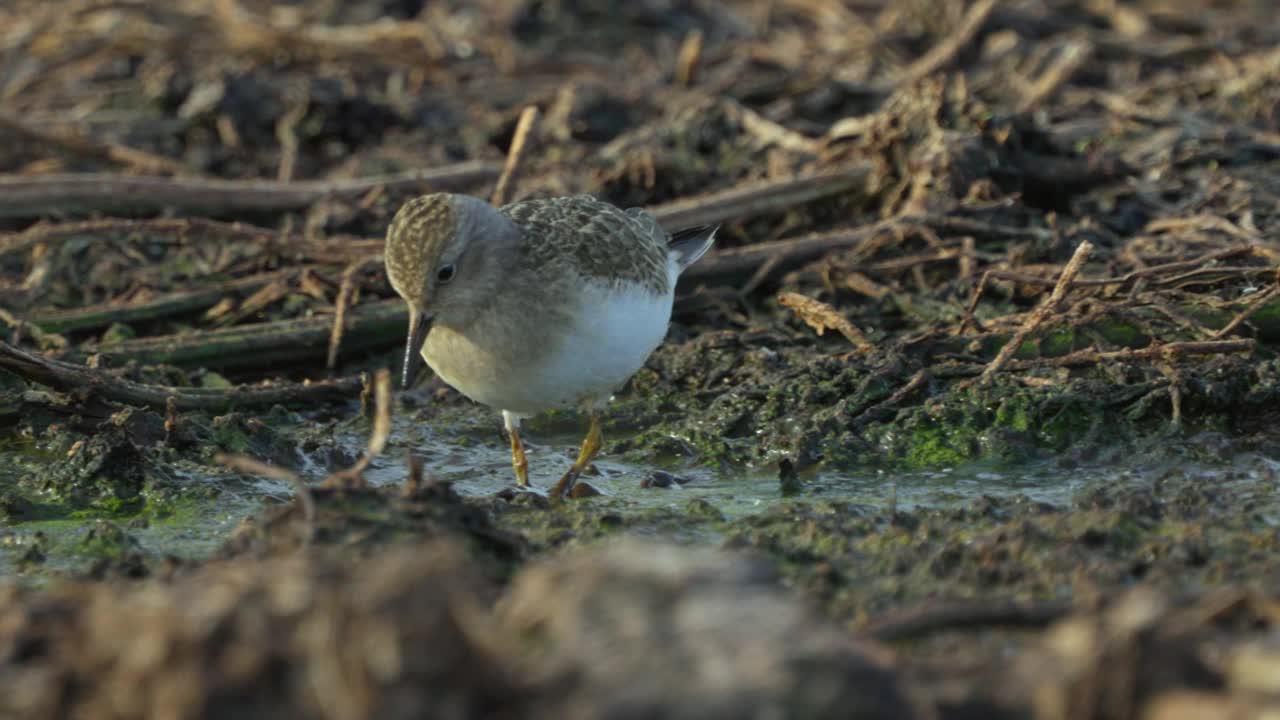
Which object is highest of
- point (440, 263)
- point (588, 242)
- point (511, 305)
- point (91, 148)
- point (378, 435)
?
point (91, 148)

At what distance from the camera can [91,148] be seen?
918 cm

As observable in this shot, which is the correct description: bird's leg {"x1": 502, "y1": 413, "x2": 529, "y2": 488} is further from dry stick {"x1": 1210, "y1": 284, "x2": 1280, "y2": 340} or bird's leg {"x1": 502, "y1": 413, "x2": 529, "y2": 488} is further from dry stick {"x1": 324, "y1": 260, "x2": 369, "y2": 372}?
dry stick {"x1": 1210, "y1": 284, "x2": 1280, "y2": 340}

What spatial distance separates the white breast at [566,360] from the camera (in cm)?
530

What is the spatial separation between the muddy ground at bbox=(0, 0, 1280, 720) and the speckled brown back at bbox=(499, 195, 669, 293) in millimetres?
750

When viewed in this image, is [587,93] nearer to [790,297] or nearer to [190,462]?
[790,297]

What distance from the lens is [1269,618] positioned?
3572 millimetres

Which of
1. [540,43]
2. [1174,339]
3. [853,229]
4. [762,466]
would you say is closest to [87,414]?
[762,466]

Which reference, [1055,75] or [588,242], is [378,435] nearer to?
[588,242]

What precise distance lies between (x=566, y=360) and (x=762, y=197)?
2.72m

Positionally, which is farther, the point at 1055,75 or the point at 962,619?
the point at 1055,75

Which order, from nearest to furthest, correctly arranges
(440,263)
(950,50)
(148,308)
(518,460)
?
(440,263) → (518,460) → (148,308) → (950,50)

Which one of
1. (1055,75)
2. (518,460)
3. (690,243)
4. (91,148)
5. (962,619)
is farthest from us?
(1055,75)

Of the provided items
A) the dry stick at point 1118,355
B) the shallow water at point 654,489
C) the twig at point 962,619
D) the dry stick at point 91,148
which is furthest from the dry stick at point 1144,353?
the dry stick at point 91,148

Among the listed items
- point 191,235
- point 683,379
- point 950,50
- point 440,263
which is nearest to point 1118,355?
point 683,379
